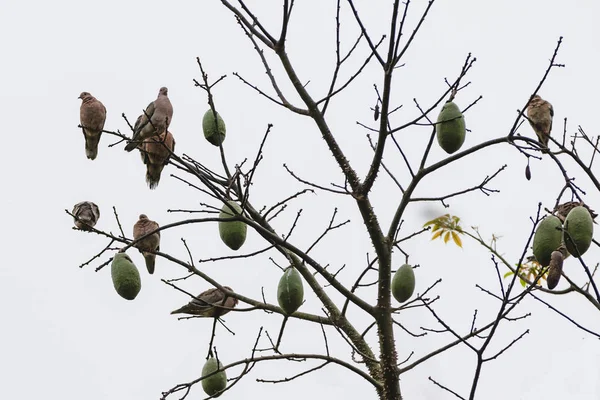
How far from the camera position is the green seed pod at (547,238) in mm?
2109

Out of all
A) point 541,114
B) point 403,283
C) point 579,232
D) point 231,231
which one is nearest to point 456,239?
point 541,114

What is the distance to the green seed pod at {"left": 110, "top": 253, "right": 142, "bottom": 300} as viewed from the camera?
7.73 feet

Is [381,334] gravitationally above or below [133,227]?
below

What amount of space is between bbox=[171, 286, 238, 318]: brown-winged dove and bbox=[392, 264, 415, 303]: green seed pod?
677 millimetres

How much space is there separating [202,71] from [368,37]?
587 millimetres

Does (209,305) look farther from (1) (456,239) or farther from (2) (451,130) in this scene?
(1) (456,239)

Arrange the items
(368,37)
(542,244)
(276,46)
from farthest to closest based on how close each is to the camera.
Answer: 1. (276,46)
2. (368,37)
3. (542,244)

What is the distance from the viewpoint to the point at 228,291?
2941 mm

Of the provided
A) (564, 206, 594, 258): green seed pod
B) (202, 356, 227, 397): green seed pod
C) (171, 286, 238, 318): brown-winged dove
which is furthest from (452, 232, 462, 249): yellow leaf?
(564, 206, 594, 258): green seed pod

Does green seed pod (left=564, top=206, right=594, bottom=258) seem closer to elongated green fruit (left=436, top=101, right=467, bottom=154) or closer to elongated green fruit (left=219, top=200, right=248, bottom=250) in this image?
elongated green fruit (left=436, top=101, right=467, bottom=154)

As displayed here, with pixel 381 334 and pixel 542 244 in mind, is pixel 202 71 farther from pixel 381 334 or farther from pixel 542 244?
pixel 542 244

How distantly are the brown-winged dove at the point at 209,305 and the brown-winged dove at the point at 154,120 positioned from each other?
70 centimetres

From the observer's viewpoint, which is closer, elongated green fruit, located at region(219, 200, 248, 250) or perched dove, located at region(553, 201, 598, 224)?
perched dove, located at region(553, 201, 598, 224)

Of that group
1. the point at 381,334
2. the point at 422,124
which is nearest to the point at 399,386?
the point at 381,334
